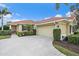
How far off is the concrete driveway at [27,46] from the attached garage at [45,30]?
111mm

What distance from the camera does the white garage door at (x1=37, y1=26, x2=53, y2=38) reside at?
5777 millimetres

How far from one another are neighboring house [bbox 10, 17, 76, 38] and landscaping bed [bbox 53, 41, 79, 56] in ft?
0.68

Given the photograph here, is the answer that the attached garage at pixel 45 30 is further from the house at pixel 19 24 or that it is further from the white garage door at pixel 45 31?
the house at pixel 19 24

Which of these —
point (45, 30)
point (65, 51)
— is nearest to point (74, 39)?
point (65, 51)

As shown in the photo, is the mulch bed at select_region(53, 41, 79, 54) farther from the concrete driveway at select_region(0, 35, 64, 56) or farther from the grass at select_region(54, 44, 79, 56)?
the concrete driveway at select_region(0, 35, 64, 56)

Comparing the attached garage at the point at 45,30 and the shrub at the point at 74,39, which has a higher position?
the attached garage at the point at 45,30

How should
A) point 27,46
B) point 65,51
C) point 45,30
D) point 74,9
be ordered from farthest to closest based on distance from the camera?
point 45,30 < point 27,46 < point 74,9 < point 65,51

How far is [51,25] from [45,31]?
0.76ft

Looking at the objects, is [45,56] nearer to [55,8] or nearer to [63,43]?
[63,43]

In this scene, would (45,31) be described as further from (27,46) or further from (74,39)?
(74,39)

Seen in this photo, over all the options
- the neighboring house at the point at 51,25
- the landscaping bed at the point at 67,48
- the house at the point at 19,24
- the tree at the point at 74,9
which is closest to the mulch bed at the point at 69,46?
the landscaping bed at the point at 67,48

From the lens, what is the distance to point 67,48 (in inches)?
220

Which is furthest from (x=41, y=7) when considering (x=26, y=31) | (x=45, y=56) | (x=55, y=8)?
(x=45, y=56)

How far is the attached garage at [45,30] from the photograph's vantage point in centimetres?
576
